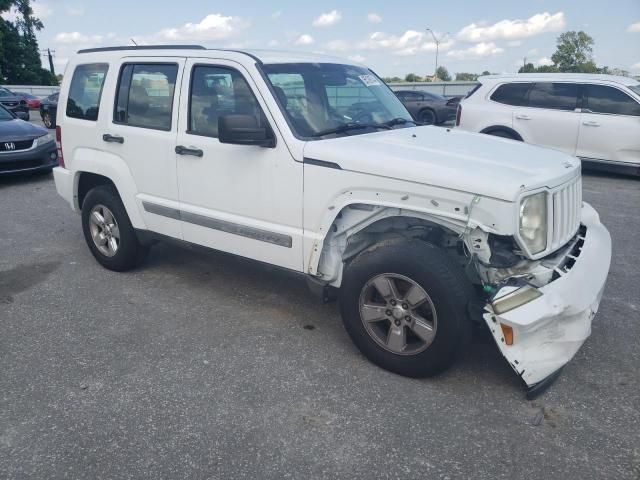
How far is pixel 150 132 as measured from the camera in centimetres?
430

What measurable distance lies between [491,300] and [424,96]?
60.7ft

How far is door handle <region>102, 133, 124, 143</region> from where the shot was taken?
→ 4516mm

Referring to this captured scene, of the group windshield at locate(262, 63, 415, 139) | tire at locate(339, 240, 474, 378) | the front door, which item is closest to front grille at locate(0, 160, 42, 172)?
the front door

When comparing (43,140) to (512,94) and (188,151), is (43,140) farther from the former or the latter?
(512,94)

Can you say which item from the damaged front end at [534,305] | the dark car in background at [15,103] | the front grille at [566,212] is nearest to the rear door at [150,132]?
the damaged front end at [534,305]

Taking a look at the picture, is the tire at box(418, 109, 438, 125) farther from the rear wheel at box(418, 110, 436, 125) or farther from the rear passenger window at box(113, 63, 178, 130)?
the rear passenger window at box(113, 63, 178, 130)

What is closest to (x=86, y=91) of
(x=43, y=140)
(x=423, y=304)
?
(x=423, y=304)

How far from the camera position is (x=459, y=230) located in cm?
296

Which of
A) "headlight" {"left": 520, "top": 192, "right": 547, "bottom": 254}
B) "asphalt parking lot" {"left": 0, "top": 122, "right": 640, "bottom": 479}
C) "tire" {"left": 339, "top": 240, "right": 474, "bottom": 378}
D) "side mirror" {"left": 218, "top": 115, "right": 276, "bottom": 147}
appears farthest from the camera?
"side mirror" {"left": 218, "top": 115, "right": 276, "bottom": 147}

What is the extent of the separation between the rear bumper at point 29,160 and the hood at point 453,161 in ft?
24.4

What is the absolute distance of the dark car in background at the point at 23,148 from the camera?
8.86 meters

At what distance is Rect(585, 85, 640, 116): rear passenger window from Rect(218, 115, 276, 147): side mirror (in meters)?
7.90

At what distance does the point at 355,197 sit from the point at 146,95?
7.28 ft

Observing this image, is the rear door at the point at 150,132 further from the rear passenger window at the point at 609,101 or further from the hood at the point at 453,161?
the rear passenger window at the point at 609,101
